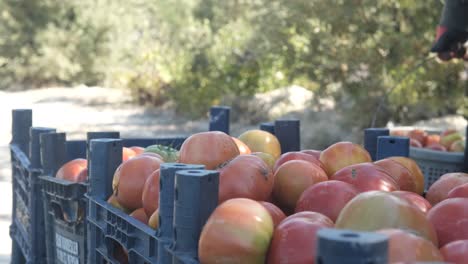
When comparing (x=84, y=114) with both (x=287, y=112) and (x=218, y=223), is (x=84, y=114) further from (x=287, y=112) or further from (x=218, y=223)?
(x=218, y=223)

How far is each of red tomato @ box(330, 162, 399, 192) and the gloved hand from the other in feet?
7.71

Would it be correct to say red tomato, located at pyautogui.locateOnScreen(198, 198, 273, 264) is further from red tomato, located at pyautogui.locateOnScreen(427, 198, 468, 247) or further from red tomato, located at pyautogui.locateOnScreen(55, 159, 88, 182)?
red tomato, located at pyautogui.locateOnScreen(55, 159, 88, 182)

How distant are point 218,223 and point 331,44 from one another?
25.8ft

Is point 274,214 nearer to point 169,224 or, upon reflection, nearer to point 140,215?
point 169,224

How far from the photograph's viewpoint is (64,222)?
127 inches

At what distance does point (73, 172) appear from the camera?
11.1ft

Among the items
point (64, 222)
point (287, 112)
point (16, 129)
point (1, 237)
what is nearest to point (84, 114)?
point (287, 112)

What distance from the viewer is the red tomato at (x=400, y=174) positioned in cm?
275

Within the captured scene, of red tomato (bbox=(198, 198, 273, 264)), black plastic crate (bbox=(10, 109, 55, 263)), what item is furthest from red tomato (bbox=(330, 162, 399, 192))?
black plastic crate (bbox=(10, 109, 55, 263))

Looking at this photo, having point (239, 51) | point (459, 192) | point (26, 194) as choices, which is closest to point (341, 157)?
point (459, 192)

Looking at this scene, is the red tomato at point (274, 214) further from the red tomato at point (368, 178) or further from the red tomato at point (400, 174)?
the red tomato at point (400, 174)

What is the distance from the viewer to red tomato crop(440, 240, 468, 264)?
1804 mm

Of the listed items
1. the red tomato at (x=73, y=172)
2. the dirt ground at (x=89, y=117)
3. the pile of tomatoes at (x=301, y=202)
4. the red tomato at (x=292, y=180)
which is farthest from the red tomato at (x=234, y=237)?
the dirt ground at (x=89, y=117)

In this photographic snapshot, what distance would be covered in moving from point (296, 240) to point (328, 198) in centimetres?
39
